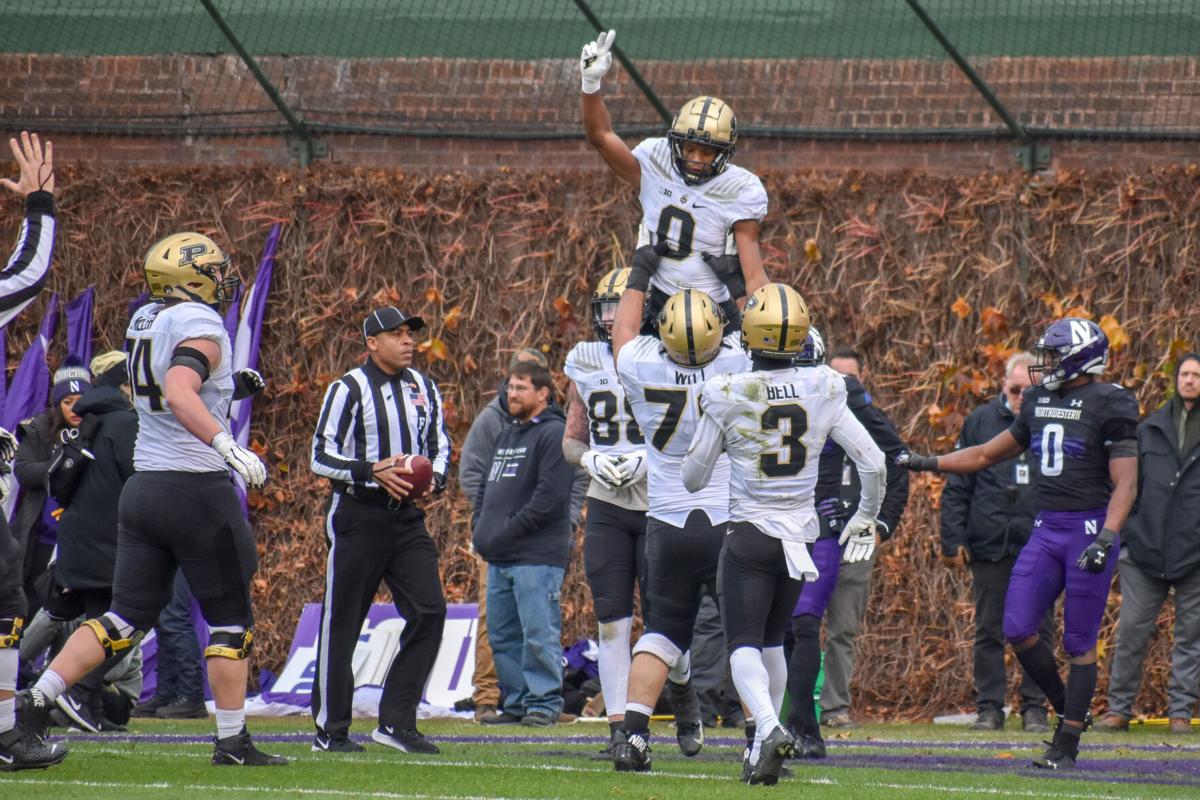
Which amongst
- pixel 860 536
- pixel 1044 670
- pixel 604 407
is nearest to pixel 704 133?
pixel 604 407

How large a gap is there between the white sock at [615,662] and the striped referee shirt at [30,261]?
9.50 ft

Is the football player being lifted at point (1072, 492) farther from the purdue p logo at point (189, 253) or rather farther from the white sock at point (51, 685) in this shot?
the white sock at point (51, 685)

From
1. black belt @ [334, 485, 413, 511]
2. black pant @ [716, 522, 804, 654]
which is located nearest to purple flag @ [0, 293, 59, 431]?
black belt @ [334, 485, 413, 511]

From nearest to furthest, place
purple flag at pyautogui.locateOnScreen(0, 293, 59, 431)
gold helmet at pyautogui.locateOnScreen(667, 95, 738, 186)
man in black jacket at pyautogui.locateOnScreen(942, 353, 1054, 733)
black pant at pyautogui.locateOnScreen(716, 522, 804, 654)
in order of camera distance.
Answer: black pant at pyautogui.locateOnScreen(716, 522, 804, 654)
gold helmet at pyautogui.locateOnScreen(667, 95, 738, 186)
man in black jacket at pyautogui.locateOnScreen(942, 353, 1054, 733)
purple flag at pyautogui.locateOnScreen(0, 293, 59, 431)

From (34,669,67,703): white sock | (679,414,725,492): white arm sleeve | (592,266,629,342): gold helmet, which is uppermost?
(592,266,629,342): gold helmet

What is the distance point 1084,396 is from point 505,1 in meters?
6.58

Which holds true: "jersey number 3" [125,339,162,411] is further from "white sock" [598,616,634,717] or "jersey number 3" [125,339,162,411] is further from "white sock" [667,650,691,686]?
"white sock" [667,650,691,686]

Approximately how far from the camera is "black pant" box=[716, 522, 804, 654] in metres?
7.25

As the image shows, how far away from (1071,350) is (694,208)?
6.15ft

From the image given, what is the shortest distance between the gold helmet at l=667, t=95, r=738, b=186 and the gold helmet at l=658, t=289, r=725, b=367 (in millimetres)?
853

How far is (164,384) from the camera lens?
7410 mm

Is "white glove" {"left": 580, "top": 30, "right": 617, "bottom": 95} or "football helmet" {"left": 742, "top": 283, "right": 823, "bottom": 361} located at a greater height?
"white glove" {"left": 580, "top": 30, "right": 617, "bottom": 95}

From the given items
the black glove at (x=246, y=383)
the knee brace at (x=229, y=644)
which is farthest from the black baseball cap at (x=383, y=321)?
the knee brace at (x=229, y=644)

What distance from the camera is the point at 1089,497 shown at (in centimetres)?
846
